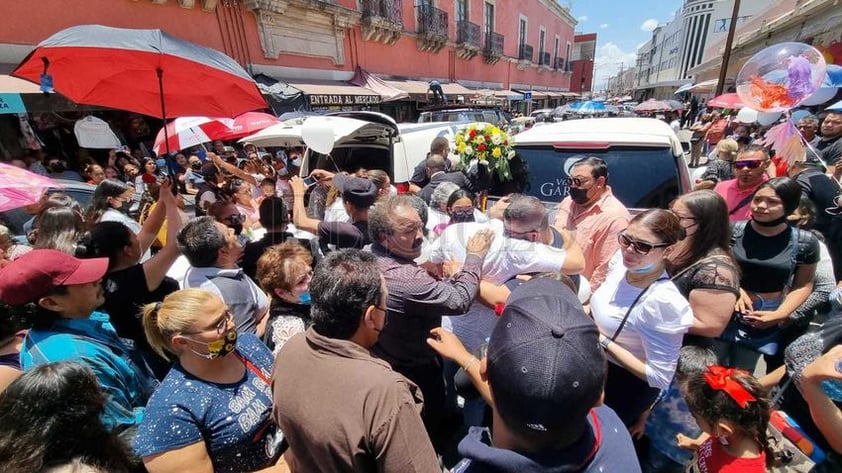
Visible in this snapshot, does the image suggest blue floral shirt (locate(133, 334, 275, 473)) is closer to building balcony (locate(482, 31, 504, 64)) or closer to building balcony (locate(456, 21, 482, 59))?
building balcony (locate(456, 21, 482, 59))

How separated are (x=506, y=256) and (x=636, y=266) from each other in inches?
24.5

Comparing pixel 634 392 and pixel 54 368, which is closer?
pixel 54 368

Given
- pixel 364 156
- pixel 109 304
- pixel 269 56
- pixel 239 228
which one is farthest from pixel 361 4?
pixel 109 304

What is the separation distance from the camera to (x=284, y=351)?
1.43 metres

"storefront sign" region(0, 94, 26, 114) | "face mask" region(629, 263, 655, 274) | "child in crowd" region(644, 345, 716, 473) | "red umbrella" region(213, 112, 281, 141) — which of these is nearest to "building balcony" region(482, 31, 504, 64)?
"red umbrella" region(213, 112, 281, 141)

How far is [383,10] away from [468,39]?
863 cm

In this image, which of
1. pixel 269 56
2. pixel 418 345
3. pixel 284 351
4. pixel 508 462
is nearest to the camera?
pixel 508 462

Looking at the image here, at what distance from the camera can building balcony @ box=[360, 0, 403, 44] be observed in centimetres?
1549

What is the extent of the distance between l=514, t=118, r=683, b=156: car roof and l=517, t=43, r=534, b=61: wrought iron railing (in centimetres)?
3218

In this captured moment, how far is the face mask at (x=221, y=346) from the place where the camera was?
1547mm

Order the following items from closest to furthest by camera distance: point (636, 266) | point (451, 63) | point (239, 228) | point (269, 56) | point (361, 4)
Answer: point (636, 266), point (239, 228), point (269, 56), point (361, 4), point (451, 63)

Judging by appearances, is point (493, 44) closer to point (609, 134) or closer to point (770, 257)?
point (609, 134)

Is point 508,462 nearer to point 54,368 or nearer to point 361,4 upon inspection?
point 54,368

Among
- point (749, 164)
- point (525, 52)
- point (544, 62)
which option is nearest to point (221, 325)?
point (749, 164)
